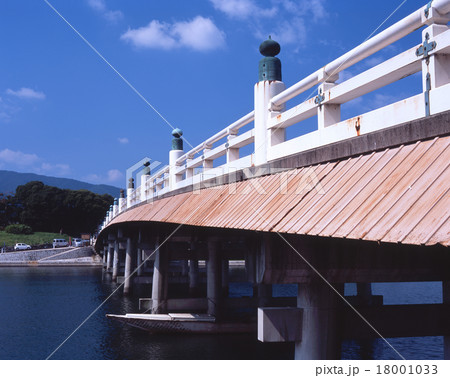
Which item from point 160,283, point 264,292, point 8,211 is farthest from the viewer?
point 8,211

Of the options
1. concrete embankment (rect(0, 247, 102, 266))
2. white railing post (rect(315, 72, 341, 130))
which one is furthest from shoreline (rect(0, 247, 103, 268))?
white railing post (rect(315, 72, 341, 130))

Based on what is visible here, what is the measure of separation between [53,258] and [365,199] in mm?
70189

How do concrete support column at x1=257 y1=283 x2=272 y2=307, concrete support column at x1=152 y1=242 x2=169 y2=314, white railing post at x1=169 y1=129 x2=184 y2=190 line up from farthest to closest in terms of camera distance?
concrete support column at x1=152 y1=242 x2=169 y2=314 < concrete support column at x1=257 y1=283 x2=272 y2=307 < white railing post at x1=169 y1=129 x2=184 y2=190

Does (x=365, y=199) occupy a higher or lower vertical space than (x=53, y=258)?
higher

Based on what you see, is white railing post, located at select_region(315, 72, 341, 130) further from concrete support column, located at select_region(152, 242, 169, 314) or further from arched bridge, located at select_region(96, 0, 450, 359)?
concrete support column, located at select_region(152, 242, 169, 314)

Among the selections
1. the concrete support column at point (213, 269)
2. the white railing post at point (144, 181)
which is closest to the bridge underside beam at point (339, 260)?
the concrete support column at point (213, 269)

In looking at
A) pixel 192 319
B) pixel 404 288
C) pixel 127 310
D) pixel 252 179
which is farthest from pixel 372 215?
pixel 404 288

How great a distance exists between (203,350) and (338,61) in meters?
13.7

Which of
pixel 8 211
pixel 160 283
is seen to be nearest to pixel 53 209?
pixel 8 211

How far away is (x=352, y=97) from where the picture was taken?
21.9ft

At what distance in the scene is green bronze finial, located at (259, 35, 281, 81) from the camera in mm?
9273

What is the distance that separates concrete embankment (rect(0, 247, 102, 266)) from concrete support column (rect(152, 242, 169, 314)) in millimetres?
49129

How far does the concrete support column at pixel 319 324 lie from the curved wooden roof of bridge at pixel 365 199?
4.70 ft

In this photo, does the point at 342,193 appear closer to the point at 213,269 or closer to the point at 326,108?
the point at 326,108
